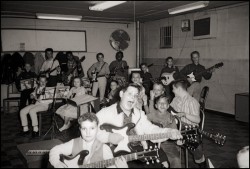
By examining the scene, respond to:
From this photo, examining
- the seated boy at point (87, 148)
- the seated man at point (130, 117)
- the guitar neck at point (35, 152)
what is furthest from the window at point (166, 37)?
the seated boy at point (87, 148)

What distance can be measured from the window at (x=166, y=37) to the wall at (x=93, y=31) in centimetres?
163

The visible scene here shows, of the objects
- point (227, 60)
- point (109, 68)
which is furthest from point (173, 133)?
point (109, 68)

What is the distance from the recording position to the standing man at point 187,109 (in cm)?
363

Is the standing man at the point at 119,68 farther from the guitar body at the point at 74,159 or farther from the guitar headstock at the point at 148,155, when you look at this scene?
the guitar body at the point at 74,159

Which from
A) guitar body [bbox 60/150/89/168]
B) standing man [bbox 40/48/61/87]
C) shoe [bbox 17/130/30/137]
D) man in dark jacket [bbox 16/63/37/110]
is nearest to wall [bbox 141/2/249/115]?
standing man [bbox 40/48/61/87]

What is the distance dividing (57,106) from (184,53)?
498cm

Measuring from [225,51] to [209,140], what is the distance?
328 cm

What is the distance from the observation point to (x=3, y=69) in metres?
8.27

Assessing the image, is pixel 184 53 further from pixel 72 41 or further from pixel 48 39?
pixel 48 39

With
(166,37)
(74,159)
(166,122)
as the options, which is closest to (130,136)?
(166,122)

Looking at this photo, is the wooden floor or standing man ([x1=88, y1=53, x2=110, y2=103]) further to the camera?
standing man ([x1=88, y1=53, x2=110, y2=103])

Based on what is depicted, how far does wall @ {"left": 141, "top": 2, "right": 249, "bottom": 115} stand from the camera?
23.1ft

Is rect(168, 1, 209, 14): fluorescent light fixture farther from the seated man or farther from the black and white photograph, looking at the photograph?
the seated man

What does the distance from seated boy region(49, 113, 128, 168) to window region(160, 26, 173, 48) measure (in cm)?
762
